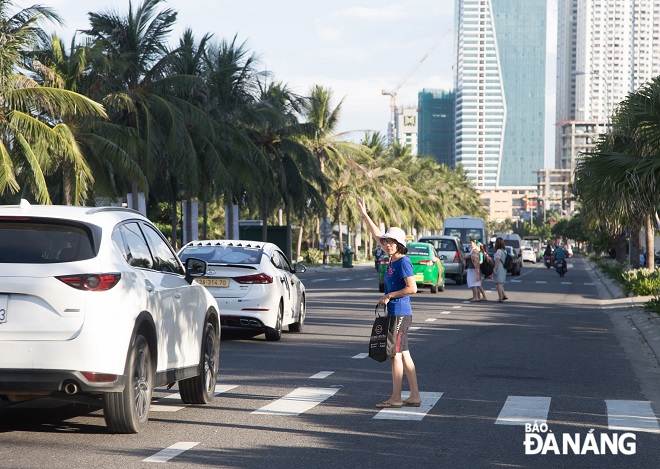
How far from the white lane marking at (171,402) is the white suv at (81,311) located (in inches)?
41.2

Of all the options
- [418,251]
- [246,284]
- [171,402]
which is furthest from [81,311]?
[418,251]

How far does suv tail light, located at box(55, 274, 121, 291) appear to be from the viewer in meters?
7.45

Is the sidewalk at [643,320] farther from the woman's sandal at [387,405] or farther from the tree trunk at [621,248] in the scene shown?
the tree trunk at [621,248]

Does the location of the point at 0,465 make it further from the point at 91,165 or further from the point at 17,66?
the point at 91,165

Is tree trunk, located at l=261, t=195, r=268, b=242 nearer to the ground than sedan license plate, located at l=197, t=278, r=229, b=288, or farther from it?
farther from it

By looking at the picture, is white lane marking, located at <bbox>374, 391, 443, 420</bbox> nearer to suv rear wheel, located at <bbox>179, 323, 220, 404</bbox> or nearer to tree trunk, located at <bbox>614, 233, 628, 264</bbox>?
suv rear wheel, located at <bbox>179, 323, 220, 404</bbox>

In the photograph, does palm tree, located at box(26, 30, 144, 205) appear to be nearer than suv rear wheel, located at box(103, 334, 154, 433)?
No

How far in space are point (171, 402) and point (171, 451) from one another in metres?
2.60

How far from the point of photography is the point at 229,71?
42.9m

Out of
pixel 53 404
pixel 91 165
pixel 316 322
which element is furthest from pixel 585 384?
pixel 91 165

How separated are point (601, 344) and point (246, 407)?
912 centimetres

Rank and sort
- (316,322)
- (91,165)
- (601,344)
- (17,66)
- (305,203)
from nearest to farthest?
1. (601,344)
2. (316,322)
3. (17,66)
4. (91,165)
5. (305,203)

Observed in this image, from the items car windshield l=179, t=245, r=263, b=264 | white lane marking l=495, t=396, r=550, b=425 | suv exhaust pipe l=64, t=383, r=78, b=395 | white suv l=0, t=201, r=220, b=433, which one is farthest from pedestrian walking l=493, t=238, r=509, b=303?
suv exhaust pipe l=64, t=383, r=78, b=395

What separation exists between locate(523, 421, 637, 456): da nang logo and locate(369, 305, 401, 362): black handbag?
153 centimetres
